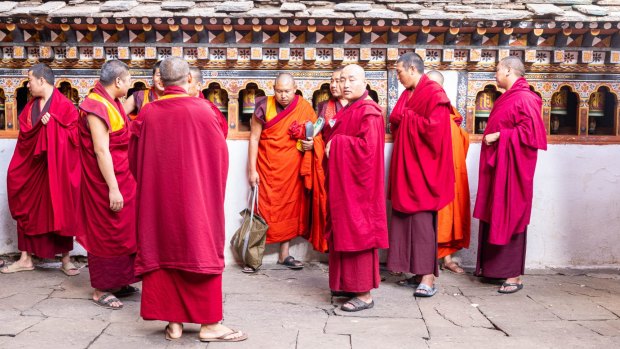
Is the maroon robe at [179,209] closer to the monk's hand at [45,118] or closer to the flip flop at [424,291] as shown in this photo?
the flip flop at [424,291]

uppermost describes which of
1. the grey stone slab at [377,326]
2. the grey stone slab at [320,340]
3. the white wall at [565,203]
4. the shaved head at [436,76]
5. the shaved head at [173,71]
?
the shaved head at [436,76]

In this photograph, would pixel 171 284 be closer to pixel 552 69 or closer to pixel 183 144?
pixel 183 144

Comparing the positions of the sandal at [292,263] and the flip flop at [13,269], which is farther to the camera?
the sandal at [292,263]

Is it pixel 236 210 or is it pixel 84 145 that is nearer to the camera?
pixel 84 145

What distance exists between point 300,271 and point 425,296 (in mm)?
1258

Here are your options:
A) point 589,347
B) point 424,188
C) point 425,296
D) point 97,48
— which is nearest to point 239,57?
point 97,48

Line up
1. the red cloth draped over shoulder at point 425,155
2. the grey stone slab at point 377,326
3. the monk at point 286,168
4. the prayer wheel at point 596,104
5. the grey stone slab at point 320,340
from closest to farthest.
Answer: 1. the grey stone slab at point 320,340
2. the grey stone slab at point 377,326
3. the red cloth draped over shoulder at point 425,155
4. the monk at point 286,168
5. the prayer wheel at point 596,104

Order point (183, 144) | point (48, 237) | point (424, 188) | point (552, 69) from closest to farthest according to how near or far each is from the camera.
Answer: point (183, 144) < point (424, 188) < point (48, 237) < point (552, 69)

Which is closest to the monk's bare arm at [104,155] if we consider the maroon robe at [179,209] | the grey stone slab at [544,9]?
the maroon robe at [179,209]

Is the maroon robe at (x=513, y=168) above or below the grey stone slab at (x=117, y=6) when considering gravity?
below

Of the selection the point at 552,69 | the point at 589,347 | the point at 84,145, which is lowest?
the point at 589,347

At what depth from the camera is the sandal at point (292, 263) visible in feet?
18.3

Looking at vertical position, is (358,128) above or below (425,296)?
above

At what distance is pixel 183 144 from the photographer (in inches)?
138
